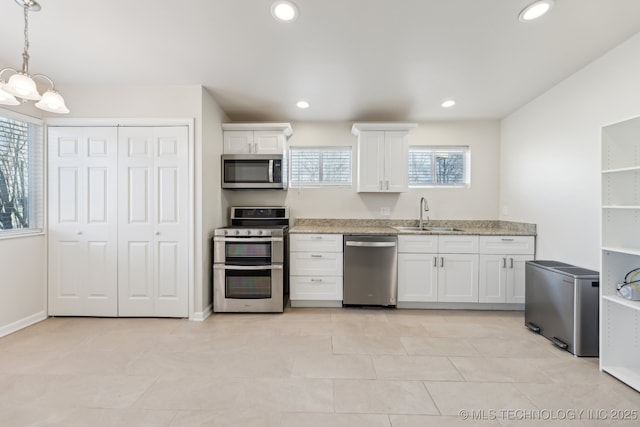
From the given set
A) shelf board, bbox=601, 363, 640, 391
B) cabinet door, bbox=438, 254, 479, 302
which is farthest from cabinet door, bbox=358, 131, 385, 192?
shelf board, bbox=601, 363, 640, 391

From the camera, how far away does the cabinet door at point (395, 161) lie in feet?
12.1

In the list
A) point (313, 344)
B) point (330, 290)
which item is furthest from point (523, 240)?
point (313, 344)

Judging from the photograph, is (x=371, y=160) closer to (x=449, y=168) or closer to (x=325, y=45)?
(x=449, y=168)

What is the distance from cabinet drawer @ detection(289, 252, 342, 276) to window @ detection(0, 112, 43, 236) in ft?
8.79

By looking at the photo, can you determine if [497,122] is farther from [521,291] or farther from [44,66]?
[44,66]

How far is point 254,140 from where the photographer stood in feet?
12.1

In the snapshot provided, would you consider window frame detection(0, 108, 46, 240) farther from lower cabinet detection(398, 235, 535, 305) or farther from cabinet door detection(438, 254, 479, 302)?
cabinet door detection(438, 254, 479, 302)

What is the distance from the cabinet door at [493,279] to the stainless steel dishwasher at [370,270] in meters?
0.97

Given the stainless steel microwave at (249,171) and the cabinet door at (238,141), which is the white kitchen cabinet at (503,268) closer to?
the stainless steel microwave at (249,171)

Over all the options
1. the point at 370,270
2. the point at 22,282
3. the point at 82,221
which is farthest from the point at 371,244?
the point at 22,282

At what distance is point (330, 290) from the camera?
341 centimetres

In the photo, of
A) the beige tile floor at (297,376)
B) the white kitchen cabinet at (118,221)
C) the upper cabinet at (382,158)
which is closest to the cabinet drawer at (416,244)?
the upper cabinet at (382,158)

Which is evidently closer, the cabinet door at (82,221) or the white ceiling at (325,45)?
the white ceiling at (325,45)

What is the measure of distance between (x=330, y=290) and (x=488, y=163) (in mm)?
2770
